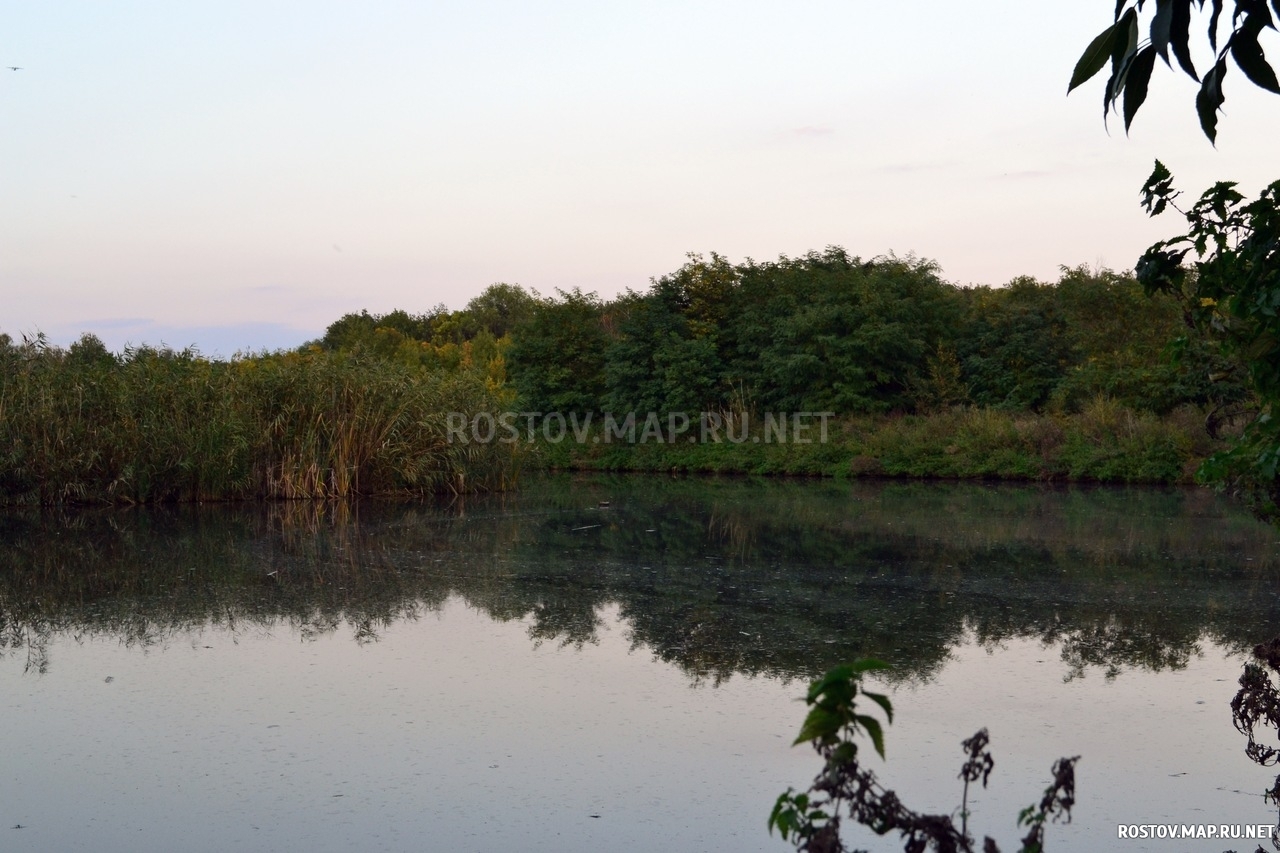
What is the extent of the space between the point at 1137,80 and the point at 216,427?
619 inches

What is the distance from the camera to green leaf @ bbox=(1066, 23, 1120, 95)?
1.86m

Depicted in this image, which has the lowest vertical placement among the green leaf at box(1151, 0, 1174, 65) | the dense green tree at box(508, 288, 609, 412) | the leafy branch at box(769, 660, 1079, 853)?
the leafy branch at box(769, 660, 1079, 853)

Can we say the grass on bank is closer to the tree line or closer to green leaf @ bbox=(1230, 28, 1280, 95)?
the tree line

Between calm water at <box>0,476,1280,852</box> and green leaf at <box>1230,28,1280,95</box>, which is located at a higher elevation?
green leaf at <box>1230,28,1280,95</box>

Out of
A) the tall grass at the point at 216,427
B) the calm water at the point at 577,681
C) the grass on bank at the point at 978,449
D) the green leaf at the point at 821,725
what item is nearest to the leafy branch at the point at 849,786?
the green leaf at the point at 821,725

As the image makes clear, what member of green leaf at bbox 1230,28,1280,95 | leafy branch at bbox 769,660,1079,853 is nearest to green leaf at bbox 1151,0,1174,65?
green leaf at bbox 1230,28,1280,95

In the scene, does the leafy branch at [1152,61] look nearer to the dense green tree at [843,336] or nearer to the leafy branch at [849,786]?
the leafy branch at [849,786]

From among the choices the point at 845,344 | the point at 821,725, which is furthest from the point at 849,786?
the point at 845,344

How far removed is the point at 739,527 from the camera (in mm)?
13977

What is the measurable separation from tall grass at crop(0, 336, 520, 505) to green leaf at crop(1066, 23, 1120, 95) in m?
15.5

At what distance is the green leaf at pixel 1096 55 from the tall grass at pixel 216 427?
611 inches

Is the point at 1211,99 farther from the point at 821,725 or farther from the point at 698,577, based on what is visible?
the point at 698,577

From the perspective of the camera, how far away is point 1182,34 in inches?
69.8

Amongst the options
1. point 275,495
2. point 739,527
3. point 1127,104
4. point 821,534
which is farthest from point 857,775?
point 275,495
